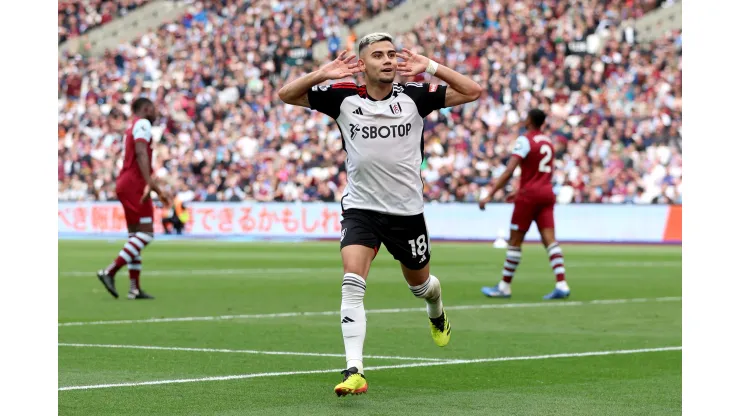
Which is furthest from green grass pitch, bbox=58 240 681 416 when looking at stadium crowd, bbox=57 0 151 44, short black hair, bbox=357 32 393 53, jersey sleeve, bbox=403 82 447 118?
stadium crowd, bbox=57 0 151 44

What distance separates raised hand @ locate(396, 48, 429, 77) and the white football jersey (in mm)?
167

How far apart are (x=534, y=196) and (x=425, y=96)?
25.0 feet

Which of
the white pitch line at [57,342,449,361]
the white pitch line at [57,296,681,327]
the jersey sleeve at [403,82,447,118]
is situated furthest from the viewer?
the white pitch line at [57,296,681,327]

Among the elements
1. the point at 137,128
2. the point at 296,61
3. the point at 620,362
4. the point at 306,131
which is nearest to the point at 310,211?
the point at 306,131

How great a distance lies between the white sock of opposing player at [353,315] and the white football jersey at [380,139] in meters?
0.62

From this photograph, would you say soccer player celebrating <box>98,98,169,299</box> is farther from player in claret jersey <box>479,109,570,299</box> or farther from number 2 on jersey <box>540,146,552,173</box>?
number 2 on jersey <box>540,146,552,173</box>

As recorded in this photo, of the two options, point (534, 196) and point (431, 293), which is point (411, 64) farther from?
point (534, 196)

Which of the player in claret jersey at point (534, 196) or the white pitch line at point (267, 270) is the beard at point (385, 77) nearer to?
the player in claret jersey at point (534, 196)

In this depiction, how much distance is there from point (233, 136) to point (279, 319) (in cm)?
2789

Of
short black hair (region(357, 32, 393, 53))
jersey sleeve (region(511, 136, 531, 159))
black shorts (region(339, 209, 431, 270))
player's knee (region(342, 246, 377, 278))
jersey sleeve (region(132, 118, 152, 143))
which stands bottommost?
player's knee (region(342, 246, 377, 278))

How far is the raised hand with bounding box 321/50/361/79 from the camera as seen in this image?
769 centimetres

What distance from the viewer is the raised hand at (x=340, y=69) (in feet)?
25.2

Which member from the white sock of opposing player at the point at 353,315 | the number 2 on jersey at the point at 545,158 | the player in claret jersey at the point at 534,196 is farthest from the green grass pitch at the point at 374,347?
the number 2 on jersey at the point at 545,158
